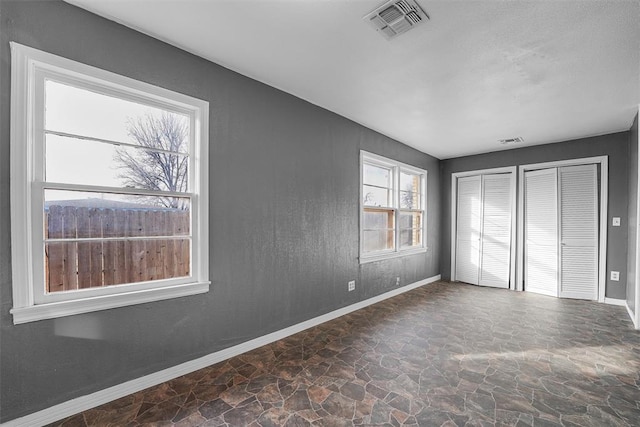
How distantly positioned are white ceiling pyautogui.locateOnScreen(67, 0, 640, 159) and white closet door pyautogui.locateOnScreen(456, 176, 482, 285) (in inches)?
83.9

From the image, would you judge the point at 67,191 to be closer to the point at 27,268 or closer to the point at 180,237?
the point at 27,268

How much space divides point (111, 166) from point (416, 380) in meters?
2.85

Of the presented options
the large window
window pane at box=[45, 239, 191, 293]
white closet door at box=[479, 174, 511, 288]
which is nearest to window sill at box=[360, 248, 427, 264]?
the large window

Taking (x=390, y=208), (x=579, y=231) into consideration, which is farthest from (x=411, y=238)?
(x=579, y=231)

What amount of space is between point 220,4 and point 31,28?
3.74 feet

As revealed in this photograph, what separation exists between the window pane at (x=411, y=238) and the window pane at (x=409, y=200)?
46cm

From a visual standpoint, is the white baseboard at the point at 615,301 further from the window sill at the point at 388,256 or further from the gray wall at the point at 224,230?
the gray wall at the point at 224,230

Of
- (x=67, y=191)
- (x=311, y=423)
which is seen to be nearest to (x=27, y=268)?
(x=67, y=191)

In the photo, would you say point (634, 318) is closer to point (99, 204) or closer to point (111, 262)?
point (111, 262)

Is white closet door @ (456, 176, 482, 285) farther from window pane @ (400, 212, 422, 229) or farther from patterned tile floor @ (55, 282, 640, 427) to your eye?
patterned tile floor @ (55, 282, 640, 427)

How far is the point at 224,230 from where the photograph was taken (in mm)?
2496

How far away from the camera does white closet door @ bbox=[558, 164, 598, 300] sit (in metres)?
A: 4.34

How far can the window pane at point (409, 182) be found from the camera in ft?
16.4

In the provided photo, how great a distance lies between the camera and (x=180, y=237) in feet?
7.52
